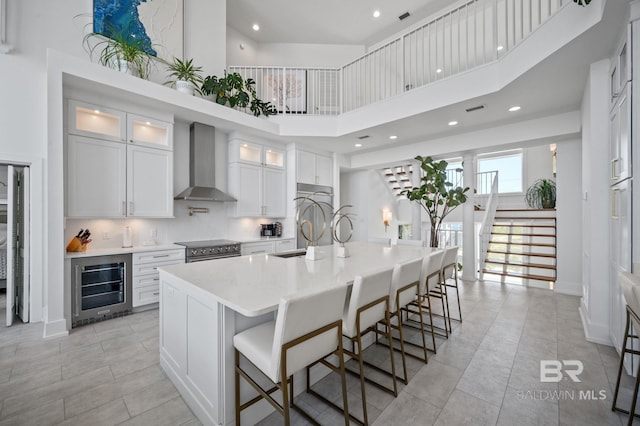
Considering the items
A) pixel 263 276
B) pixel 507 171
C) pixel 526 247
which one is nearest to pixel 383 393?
pixel 263 276

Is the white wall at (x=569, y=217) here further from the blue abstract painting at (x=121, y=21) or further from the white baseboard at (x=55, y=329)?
the white baseboard at (x=55, y=329)

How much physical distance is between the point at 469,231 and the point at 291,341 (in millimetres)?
5106

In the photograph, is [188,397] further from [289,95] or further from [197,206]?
[289,95]

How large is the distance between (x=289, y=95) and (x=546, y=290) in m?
6.04

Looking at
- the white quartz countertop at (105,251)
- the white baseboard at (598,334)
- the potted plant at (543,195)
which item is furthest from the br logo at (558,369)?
the potted plant at (543,195)

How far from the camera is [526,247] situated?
584 centimetres

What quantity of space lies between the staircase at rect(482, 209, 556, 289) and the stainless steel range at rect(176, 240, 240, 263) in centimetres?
480

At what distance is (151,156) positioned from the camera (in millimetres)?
3795

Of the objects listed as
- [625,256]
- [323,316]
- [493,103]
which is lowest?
[323,316]

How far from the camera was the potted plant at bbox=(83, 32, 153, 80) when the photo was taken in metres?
3.42

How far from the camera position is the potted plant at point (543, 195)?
6277 mm

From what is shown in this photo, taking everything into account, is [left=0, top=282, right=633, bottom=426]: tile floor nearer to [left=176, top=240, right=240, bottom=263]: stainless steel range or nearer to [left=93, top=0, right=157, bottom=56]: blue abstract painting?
[left=176, top=240, right=240, bottom=263]: stainless steel range

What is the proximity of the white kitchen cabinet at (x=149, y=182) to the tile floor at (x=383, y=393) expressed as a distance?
5.05ft

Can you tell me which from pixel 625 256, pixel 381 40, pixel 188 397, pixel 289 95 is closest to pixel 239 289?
pixel 188 397
